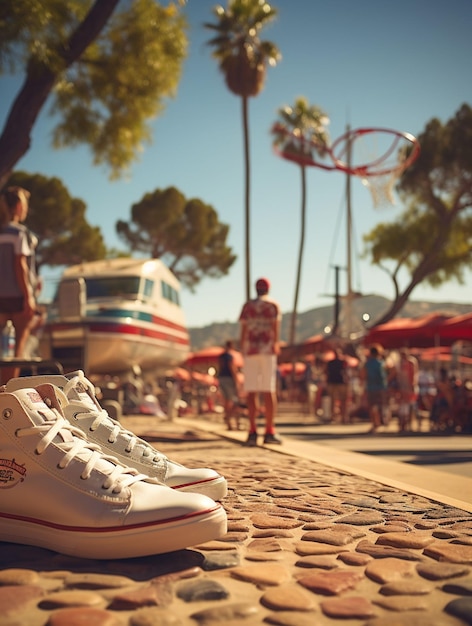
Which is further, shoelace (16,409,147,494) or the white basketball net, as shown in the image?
the white basketball net

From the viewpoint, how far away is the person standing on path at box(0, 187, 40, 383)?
15.5ft

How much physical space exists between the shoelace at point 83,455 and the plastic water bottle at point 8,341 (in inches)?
134

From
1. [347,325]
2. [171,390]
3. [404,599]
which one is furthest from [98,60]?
[347,325]

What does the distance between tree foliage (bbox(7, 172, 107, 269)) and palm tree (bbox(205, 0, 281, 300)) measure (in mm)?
17420

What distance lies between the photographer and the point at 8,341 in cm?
506

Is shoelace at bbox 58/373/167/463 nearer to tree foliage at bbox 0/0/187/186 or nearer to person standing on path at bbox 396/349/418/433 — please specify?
tree foliage at bbox 0/0/187/186

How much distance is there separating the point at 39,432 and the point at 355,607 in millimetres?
972

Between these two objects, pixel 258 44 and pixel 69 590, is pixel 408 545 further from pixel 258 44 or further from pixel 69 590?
pixel 258 44

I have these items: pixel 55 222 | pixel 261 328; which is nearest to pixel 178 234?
pixel 55 222

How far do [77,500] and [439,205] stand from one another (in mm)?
36180

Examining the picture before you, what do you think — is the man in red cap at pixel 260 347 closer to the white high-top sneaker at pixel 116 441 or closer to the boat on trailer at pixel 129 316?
the white high-top sneaker at pixel 116 441

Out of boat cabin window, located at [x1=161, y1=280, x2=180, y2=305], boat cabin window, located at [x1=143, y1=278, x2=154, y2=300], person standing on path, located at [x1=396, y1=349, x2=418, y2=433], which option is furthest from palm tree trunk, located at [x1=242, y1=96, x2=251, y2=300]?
person standing on path, located at [x1=396, y1=349, x2=418, y2=433]

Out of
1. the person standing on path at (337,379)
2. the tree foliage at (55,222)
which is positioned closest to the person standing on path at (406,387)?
the person standing on path at (337,379)

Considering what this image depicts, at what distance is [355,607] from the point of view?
136 cm
